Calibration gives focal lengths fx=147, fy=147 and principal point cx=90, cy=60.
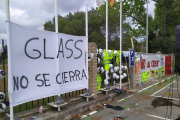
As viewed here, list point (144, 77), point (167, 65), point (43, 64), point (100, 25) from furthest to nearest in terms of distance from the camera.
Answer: point (100, 25), point (167, 65), point (144, 77), point (43, 64)

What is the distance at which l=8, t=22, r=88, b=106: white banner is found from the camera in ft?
10.9

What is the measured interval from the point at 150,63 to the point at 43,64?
9.52m

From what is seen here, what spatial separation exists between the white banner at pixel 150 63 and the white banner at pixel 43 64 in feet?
20.6

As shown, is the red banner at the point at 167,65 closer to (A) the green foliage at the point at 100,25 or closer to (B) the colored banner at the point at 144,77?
(B) the colored banner at the point at 144,77

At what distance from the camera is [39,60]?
3.81m

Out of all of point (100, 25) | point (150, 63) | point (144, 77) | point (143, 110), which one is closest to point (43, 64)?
point (143, 110)

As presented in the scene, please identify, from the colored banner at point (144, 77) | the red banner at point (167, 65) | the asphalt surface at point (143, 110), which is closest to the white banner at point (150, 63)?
the colored banner at point (144, 77)

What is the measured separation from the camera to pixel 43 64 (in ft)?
12.8

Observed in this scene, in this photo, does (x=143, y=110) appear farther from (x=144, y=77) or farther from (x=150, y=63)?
(x=150, y=63)

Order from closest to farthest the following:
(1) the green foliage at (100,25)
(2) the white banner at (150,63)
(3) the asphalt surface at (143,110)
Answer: (3) the asphalt surface at (143,110) → (2) the white banner at (150,63) → (1) the green foliage at (100,25)

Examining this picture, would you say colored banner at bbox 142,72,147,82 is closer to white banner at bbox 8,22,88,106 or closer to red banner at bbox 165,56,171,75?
red banner at bbox 165,56,171,75

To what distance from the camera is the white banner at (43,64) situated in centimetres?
332

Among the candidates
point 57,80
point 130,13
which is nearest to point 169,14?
point 130,13

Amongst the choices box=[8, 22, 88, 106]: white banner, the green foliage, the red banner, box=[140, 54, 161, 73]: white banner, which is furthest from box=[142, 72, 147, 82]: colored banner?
the green foliage
